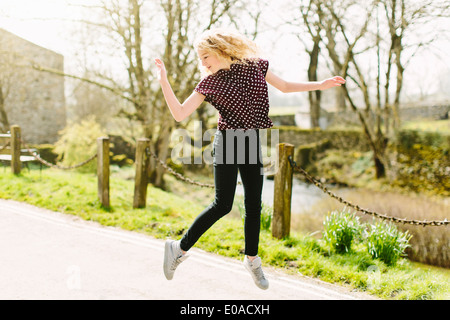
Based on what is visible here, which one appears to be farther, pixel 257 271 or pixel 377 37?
pixel 377 37

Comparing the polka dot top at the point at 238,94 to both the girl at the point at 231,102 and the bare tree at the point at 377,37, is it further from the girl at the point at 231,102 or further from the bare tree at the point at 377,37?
the bare tree at the point at 377,37

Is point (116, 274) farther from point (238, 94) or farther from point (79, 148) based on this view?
point (79, 148)

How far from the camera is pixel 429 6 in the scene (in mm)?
11406

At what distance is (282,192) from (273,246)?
2.37ft

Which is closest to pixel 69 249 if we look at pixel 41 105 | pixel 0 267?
pixel 0 267

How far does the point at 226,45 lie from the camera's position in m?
2.69

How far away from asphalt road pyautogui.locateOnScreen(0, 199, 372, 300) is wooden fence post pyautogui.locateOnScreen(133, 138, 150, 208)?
5.23ft

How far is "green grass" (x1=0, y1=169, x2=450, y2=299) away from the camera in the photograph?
11.8 ft

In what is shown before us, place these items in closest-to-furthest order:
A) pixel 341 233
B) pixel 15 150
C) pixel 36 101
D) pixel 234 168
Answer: pixel 234 168 → pixel 341 233 → pixel 15 150 → pixel 36 101

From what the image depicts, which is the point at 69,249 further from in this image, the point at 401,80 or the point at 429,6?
the point at 401,80

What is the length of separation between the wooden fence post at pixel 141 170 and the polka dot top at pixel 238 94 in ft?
12.6

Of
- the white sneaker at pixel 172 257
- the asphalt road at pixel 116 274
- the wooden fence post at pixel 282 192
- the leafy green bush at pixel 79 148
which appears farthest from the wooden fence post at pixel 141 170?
the leafy green bush at pixel 79 148

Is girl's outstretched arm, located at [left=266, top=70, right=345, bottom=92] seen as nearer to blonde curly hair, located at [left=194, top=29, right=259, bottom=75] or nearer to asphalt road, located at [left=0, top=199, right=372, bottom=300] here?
blonde curly hair, located at [left=194, top=29, right=259, bottom=75]

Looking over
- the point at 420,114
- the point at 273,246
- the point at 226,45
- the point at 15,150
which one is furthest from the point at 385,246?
the point at 420,114
